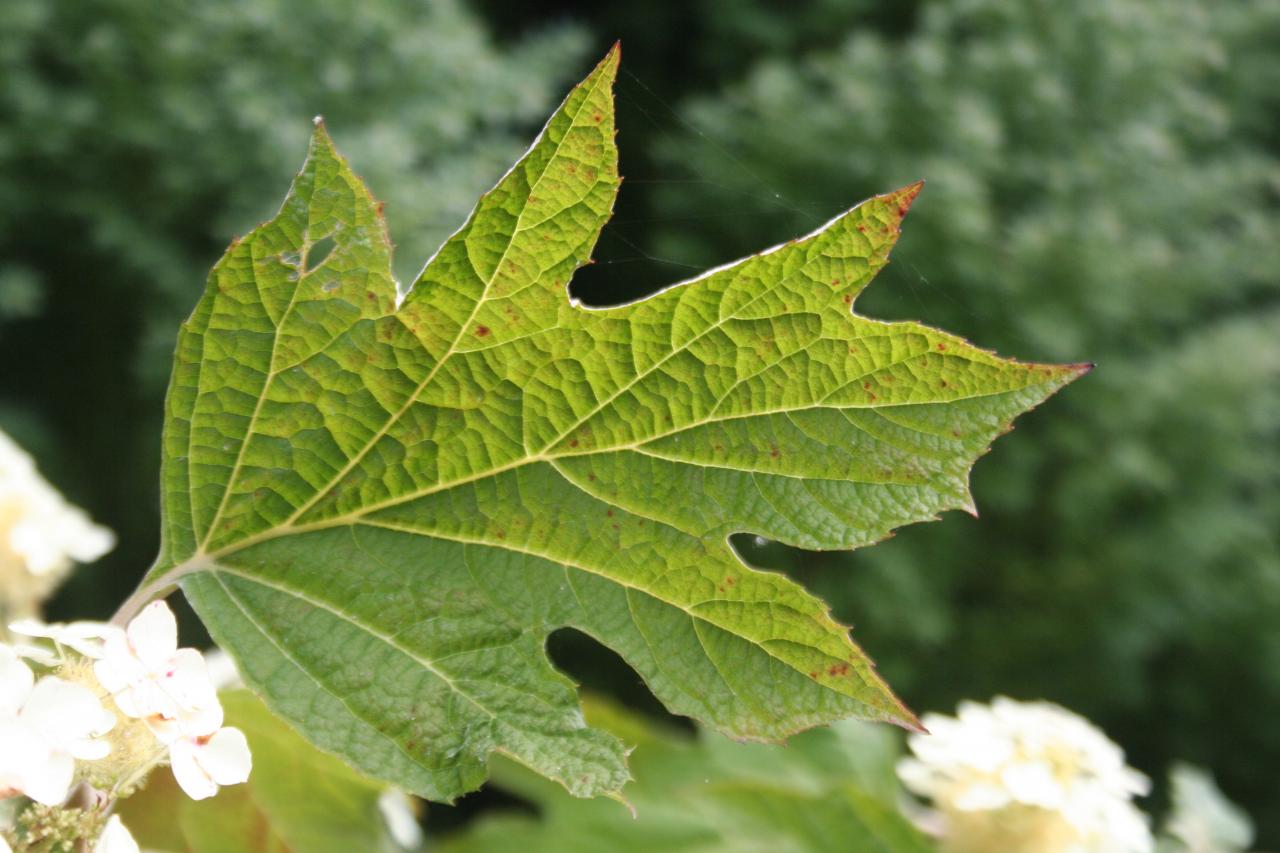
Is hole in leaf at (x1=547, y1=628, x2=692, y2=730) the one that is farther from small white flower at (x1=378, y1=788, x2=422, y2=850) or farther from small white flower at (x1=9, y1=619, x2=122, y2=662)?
small white flower at (x1=9, y1=619, x2=122, y2=662)

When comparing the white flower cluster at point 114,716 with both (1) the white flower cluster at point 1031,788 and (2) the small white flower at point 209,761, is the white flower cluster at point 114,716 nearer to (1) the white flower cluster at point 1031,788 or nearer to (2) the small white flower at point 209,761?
(2) the small white flower at point 209,761

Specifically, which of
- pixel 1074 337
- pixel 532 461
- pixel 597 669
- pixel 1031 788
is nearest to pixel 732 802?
pixel 1031 788

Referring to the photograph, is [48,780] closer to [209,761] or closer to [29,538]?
[209,761]

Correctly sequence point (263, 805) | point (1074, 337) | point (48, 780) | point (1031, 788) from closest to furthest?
1. point (48, 780)
2. point (263, 805)
3. point (1031, 788)
4. point (1074, 337)

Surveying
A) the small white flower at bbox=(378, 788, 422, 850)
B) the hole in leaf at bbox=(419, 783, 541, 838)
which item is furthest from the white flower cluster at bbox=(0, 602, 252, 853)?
the hole in leaf at bbox=(419, 783, 541, 838)

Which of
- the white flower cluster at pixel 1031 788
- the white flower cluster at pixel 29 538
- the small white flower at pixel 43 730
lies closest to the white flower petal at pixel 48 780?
the small white flower at pixel 43 730

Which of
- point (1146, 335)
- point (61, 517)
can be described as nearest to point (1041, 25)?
→ point (1146, 335)
